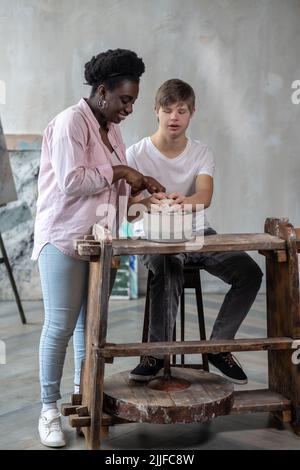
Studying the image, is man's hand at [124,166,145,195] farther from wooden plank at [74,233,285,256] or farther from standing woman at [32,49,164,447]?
wooden plank at [74,233,285,256]

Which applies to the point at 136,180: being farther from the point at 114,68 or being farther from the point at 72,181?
the point at 114,68

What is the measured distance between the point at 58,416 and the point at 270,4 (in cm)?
437

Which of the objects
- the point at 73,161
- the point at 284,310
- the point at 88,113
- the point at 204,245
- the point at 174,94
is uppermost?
the point at 174,94

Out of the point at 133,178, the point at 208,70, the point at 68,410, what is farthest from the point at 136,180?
the point at 208,70

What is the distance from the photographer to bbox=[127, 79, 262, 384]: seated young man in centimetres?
325

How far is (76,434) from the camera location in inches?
115

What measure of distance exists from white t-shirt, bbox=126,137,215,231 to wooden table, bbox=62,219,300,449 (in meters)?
0.53

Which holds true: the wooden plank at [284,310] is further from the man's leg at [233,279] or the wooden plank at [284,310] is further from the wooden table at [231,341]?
the man's leg at [233,279]

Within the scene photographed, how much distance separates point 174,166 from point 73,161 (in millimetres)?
884

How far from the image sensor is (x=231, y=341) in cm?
277

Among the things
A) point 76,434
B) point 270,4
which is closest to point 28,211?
point 270,4

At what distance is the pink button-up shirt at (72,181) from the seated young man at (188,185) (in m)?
0.52

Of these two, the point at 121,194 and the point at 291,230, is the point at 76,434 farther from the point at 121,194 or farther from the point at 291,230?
the point at 291,230

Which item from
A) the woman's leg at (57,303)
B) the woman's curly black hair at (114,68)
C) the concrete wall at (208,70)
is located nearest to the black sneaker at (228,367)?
the woman's leg at (57,303)
